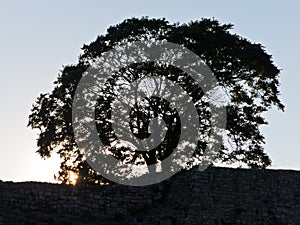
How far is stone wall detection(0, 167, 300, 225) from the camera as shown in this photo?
25656mm

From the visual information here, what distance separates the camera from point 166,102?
36.0 metres

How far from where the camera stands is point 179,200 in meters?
26.5

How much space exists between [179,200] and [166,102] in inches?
410

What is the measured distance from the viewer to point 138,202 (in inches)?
1083

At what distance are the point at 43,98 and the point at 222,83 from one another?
11129 mm

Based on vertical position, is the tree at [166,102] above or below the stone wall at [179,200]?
above

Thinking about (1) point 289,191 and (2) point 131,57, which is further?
(2) point 131,57

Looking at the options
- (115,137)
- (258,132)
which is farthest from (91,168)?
(258,132)

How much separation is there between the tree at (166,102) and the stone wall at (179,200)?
776 centimetres

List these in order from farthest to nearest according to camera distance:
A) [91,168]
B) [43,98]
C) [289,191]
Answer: [43,98] → [91,168] → [289,191]

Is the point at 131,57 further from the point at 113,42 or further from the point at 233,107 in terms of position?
the point at 233,107

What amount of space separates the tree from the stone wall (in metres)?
7.76

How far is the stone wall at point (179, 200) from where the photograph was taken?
25.7 metres

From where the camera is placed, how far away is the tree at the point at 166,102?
35.9 metres
